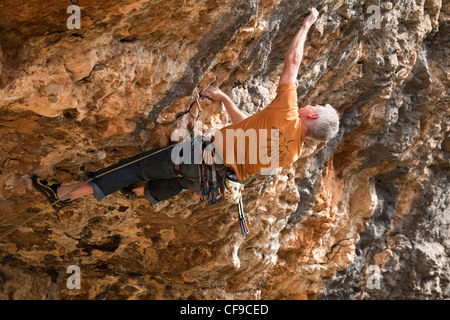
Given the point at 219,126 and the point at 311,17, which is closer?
the point at 311,17

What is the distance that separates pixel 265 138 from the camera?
3875mm

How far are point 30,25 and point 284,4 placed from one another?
1.80m

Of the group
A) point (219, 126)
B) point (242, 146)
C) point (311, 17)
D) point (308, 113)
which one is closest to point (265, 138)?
point (242, 146)

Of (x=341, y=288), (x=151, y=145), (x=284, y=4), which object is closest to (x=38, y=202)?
(x=151, y=145)

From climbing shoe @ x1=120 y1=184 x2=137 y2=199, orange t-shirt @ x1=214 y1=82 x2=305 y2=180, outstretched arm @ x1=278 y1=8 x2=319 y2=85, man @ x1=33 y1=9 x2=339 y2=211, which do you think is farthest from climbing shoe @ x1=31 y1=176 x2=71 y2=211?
outstretched arm @ x1=278 y1=8 x2=319 y2=85

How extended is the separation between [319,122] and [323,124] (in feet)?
0.10

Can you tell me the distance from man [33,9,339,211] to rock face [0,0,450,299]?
194 millimetres

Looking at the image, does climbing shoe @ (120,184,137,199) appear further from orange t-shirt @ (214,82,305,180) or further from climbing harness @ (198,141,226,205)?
orange t-shirt @ (214,82,305,180)

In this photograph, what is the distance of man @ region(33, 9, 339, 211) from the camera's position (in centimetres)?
383

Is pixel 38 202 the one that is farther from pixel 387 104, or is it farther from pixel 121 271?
pixel 387 104

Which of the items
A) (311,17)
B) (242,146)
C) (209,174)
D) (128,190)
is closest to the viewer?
(242,146)

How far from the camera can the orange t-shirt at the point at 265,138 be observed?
151 inches

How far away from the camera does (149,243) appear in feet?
18.8

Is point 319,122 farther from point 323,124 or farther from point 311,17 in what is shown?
point 311,17
